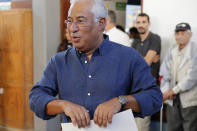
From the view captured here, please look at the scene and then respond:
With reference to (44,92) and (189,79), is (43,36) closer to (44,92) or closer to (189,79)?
(189,79)

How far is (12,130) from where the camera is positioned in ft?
15.1

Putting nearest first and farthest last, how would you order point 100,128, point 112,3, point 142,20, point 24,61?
point 100,128 → point 142,20 → point 24,61 → point 112,3

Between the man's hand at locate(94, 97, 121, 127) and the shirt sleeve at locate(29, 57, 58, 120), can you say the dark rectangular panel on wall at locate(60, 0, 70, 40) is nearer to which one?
the shirt sleeve at locate(29, 57, 58, 120)

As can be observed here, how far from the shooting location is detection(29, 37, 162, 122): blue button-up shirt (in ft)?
4.11

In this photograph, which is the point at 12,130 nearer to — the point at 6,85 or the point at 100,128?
the point at 6,85

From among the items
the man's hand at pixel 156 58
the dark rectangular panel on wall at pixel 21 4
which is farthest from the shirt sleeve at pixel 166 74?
the dark rectangular panel on wall at pixel 21 4

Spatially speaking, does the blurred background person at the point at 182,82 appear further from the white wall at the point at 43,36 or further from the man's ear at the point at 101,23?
the man's ear at the point at 101,23

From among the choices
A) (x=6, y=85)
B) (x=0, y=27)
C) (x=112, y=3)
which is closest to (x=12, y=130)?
(x=6, y=85)

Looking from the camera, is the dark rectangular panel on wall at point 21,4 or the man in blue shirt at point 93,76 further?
the dark rectangular panel on wall at point 21,4

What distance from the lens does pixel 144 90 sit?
125 centimetres

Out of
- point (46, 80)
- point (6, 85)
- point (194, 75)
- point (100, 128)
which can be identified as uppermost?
point (46, 80)

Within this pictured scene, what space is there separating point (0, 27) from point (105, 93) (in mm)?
3655

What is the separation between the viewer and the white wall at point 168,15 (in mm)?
→ 4098

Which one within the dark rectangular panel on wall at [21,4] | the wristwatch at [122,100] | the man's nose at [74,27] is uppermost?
the dark rectangular panel on wall at [21,4]
